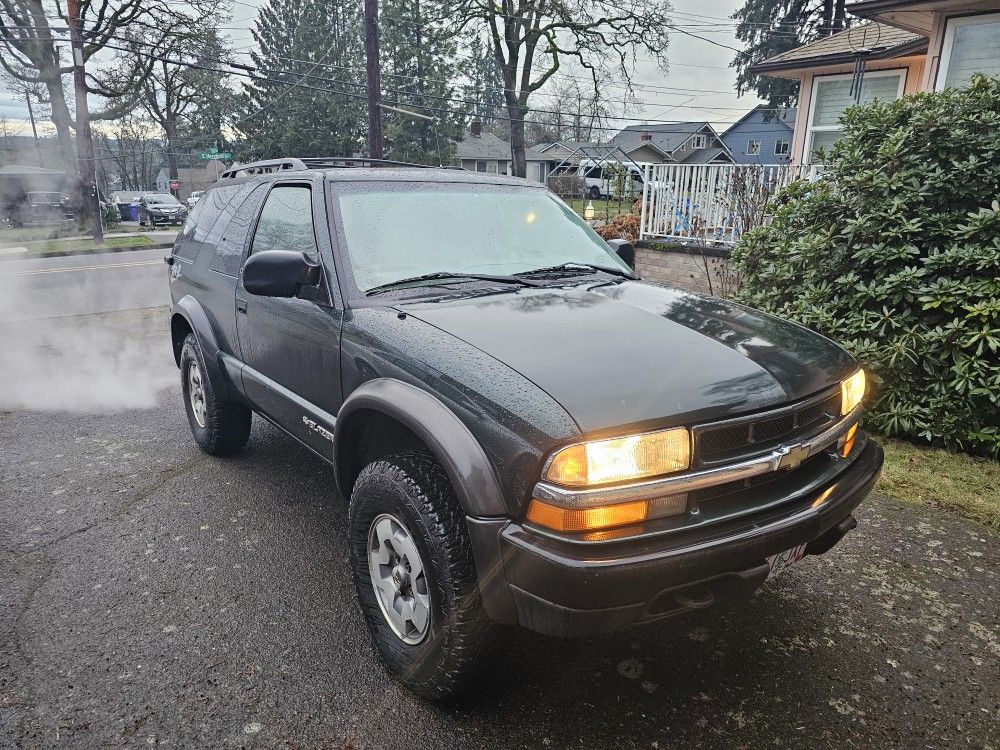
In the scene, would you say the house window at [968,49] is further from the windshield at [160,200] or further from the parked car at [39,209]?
the windshield at [160,200]

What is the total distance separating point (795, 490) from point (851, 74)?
43.9 feet

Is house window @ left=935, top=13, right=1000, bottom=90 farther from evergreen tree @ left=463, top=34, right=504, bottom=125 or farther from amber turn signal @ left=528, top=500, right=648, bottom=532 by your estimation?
evergreen tree @ left=463, top=34, right=504, bottom=125

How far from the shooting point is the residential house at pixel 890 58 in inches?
357

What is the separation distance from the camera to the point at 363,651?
2.65m

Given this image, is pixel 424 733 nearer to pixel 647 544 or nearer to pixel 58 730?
pixel 647 544

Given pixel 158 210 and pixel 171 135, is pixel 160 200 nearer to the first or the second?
pixel 158 210

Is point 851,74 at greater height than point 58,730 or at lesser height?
greater

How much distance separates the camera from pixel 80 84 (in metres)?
21.1

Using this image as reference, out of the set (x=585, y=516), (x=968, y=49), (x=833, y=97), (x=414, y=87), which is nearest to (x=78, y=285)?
(x=585, y=516)

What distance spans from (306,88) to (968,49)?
39.3 m

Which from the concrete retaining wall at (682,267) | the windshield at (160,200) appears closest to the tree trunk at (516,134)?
the windshield at (160,200)

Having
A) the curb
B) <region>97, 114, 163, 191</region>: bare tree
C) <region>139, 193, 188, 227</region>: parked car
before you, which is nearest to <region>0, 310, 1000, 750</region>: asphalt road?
the curb

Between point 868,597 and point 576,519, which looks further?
point 868,597

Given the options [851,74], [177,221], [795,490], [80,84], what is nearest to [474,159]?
[177,221]
